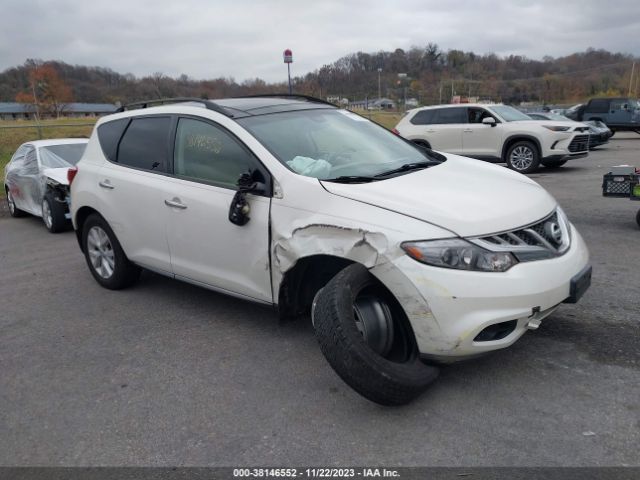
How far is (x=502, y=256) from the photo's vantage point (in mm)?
2857

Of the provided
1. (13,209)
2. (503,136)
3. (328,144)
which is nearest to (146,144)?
(328,144)

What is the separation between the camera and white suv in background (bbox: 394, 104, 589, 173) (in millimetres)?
12516

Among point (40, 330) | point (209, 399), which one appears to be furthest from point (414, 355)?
point (40, 330)

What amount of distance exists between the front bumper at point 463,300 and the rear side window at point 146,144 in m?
2.38

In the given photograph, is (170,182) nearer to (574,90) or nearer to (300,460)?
(300,460)

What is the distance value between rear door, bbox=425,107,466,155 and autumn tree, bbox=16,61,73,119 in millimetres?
63962

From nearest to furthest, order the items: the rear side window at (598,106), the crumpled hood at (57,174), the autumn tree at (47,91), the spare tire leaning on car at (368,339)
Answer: the spare tire leaning on car at (368,339)
the crumpled hood at (57,174)
the rear side window at (598,106)
the autumn tree at (47,91)

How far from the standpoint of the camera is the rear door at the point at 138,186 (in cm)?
436

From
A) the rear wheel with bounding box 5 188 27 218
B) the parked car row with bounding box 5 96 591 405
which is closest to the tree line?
the rear wheel with bounding box 5 188 27 218

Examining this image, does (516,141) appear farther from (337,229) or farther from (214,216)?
(337,229)

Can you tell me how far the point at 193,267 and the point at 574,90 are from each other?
84.4 m

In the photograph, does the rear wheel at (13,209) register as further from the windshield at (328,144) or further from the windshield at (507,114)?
the windshield at (507,114)

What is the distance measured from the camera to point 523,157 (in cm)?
1290

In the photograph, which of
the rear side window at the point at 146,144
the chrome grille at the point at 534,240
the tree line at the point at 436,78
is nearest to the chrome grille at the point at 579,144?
the chrome grille at the point at 534,240
